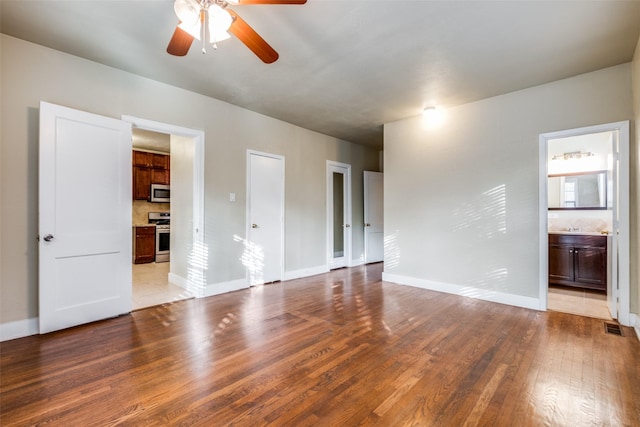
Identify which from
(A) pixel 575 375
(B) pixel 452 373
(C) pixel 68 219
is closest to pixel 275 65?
(C) pixel 68 219

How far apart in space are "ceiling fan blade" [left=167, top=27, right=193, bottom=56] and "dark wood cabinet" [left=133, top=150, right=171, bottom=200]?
524cm

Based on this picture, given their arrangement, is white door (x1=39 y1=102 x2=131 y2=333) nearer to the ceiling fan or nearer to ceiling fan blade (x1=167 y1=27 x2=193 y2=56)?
ceiling fan blade (x1=167 y1=27 x2=193 y2=56)

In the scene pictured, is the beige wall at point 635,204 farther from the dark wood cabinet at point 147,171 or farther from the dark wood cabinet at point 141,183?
the dark wood cabinet at point 141,183

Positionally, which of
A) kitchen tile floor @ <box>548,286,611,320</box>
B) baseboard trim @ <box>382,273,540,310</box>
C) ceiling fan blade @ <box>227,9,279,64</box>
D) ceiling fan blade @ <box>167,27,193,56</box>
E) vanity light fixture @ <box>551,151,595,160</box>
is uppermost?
ceiling fan blade @ <box>167,27,193,56</box>

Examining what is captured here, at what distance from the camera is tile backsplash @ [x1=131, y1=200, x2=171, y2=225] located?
675 cm

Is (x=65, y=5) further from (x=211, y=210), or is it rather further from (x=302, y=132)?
(x=302, y=132)

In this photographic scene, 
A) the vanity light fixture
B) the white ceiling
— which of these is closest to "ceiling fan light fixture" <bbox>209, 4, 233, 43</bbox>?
the white ceiling

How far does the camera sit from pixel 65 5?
2.21 meters

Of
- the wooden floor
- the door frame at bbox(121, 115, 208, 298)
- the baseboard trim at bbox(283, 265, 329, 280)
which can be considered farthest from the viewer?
the baseboard trim at bbox(283, 265, 329, 280)

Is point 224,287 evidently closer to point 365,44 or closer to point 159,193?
point 365,44

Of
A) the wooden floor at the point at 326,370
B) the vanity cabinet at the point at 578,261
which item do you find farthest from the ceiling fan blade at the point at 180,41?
the vanity cabinet at the point at 578,261

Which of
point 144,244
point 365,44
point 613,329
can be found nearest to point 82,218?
point 365,44

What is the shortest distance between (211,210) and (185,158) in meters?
1.05

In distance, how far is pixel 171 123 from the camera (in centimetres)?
362
